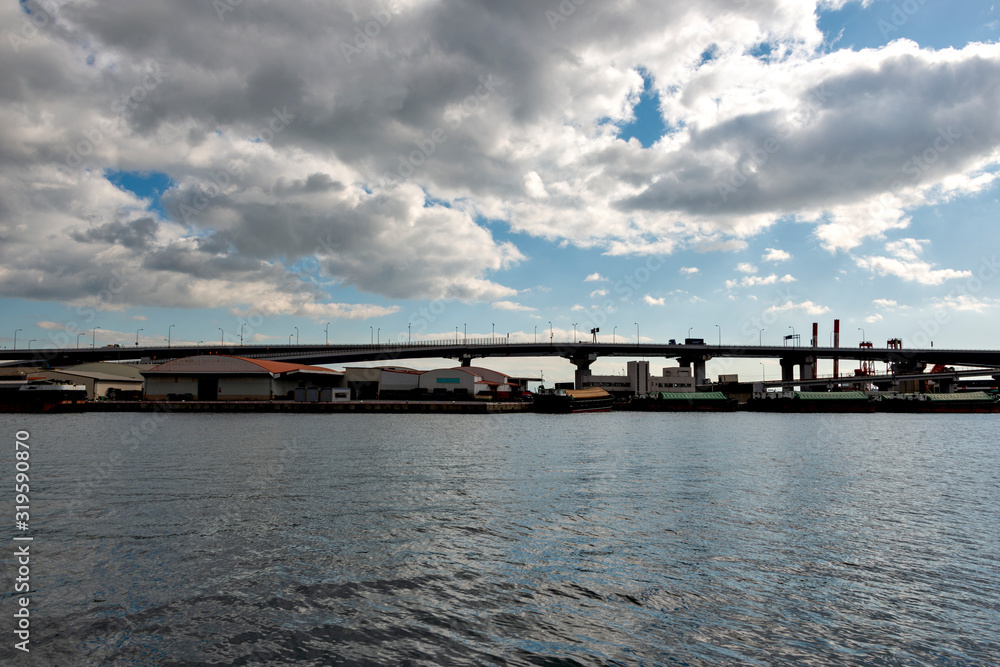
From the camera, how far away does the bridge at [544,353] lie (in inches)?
5787

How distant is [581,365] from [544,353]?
1163 centimetres

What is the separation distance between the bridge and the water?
4764 inches

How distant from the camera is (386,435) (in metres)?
45.5

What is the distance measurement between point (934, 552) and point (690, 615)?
326 inches

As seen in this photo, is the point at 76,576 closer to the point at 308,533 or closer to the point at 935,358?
the point at 308,533

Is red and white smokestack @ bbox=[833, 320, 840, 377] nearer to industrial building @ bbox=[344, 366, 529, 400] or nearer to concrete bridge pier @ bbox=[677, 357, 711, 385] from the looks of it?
concrete bridge pier @ bbox=[677, 357, 711, 385]

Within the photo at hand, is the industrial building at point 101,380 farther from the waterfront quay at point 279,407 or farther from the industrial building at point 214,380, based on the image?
the waterfront quay at point 279,407

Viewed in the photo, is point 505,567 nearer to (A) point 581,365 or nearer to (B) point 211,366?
(B) point 211,366

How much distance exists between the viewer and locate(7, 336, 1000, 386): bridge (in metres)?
147

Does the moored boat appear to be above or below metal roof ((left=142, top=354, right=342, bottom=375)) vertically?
below

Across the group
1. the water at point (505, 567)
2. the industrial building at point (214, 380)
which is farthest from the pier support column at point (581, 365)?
the water at point (505, 567)

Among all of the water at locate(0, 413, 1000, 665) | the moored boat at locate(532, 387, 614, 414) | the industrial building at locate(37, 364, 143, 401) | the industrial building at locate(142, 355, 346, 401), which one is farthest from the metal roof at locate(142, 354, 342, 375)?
the water at locate(0, 413, 1000, 665)

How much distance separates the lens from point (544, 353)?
154 meters

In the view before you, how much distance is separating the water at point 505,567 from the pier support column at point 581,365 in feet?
383
